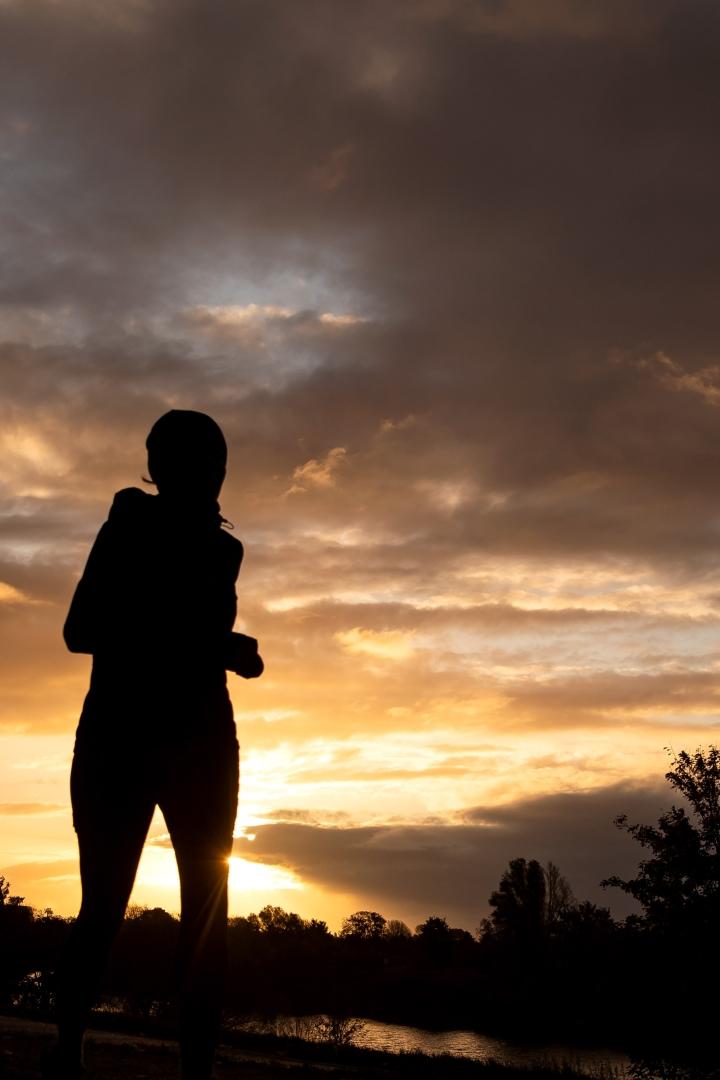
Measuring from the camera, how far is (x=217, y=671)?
11.3ft

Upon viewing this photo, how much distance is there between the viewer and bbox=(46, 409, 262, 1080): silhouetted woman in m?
3.24

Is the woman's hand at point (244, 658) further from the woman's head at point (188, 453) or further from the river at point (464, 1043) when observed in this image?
the river at point (464, 1043)

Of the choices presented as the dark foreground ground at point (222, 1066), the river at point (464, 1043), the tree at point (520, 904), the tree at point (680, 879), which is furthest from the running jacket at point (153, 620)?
the tree at point (520, 904)

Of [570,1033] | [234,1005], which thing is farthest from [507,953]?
[234,1005]

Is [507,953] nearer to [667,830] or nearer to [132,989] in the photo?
[132,989]

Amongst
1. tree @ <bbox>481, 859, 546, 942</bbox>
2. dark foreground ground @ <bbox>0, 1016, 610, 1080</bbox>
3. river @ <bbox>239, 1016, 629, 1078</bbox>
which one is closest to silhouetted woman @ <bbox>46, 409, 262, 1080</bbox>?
dark foreground ground @ <bbox>0, 1016, 610, 1080</bbox>

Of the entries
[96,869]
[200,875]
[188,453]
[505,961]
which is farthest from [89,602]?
[505,961]

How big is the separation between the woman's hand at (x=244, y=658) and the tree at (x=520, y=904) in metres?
92.6

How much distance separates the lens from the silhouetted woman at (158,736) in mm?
3238

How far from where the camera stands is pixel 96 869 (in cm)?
324

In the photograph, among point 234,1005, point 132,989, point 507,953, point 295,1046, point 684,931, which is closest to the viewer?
point 295,1046

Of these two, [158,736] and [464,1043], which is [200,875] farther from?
[464,1043]

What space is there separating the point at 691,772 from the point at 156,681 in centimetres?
3145

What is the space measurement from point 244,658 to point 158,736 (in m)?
0.41
